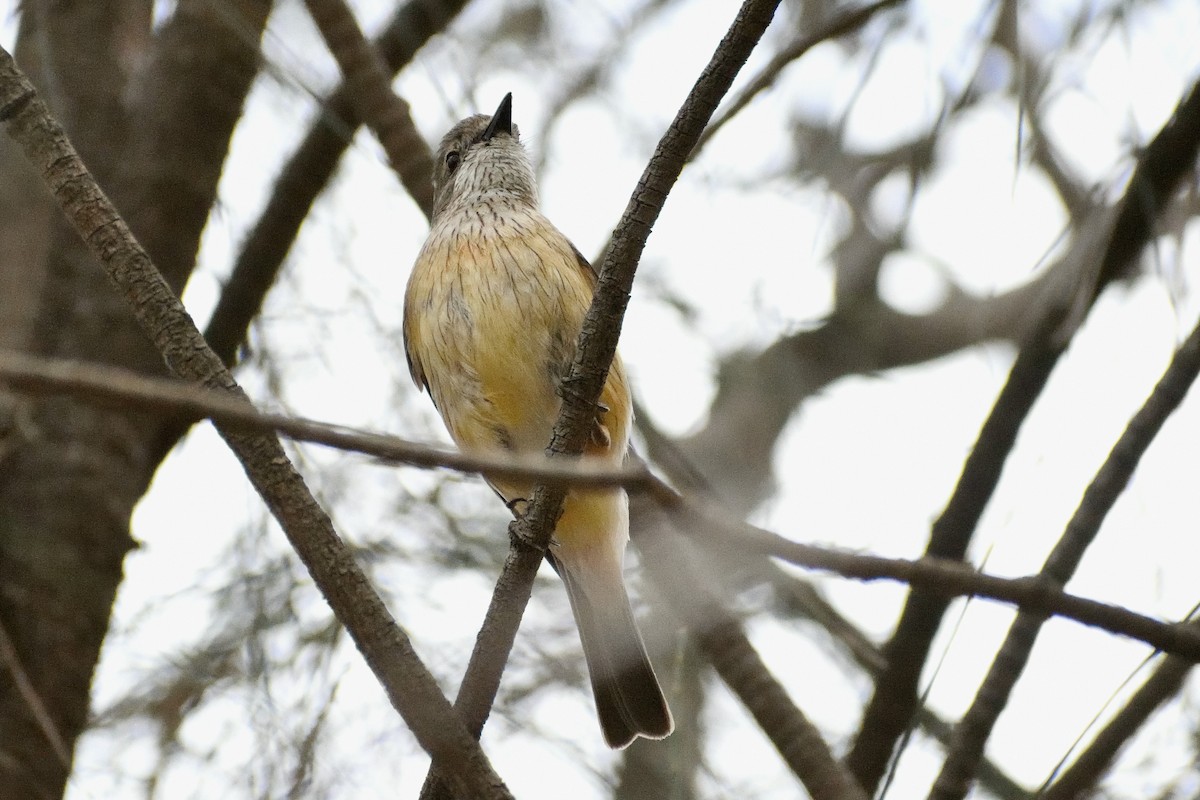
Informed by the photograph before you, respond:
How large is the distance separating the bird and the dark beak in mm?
769

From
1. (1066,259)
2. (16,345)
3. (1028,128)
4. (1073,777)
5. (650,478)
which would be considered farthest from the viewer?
(16,345)

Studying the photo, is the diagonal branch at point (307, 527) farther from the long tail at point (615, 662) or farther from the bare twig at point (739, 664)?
the long tail at point (615, 662)

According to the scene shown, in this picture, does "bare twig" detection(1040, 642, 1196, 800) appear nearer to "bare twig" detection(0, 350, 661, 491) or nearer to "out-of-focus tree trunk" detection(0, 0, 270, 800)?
"bare twig" detection(0, 350, 661, 491)

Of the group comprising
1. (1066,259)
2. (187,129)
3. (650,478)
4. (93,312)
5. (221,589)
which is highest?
(187,129)

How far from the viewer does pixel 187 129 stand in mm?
4875

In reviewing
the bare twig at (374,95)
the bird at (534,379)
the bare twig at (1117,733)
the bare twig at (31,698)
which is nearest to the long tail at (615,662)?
the bird at (534,379)

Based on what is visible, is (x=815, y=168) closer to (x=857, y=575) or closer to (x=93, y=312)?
(x=93, y=312)

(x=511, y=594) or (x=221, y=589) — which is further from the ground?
(x=221, y=589)

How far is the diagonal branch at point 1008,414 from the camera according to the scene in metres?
3.40

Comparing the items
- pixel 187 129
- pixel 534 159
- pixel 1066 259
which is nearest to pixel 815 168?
pixel 1066 259

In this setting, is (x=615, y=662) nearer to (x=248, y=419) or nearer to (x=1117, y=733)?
(x=1117, y=733)

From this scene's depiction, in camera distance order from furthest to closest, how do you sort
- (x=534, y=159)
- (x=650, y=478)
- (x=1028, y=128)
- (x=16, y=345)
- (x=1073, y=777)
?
1. (x=534, y=159)
2. (x=16, y=345)
3. (x=1028, y=128)
4. (x=1073, y=777)
5. (x=650, y=478)

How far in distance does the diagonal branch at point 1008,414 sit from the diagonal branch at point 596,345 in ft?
3.48

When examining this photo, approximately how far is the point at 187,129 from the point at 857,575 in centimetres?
378
